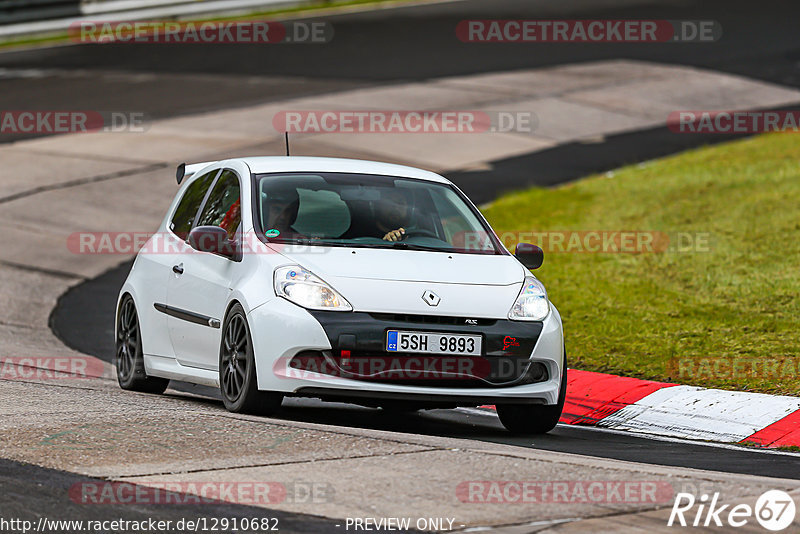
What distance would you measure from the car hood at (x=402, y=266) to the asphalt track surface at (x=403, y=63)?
8.02 m

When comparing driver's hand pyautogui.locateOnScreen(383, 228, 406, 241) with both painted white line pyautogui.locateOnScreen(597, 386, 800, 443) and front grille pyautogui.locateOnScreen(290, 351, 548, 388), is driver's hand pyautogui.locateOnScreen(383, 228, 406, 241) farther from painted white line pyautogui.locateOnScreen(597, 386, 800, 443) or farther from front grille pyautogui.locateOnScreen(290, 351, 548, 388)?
painted white line pyautogui.locateOnScreen(597, 386, 800, 443)

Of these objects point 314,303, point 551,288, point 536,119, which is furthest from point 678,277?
point 536,119

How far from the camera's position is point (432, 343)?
7.69m

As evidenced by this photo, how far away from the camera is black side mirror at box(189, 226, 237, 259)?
829cm

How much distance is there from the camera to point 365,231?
8.53 m

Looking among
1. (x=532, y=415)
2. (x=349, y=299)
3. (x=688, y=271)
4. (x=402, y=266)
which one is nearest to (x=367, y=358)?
(x=349, y=299)

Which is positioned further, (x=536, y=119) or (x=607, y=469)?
(x=536, y=119)

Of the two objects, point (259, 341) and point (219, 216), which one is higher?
point (219, 216)

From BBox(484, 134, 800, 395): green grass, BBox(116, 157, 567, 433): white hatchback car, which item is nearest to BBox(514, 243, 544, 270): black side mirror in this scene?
BBox(116, 157, 567, 433): white hatchback car

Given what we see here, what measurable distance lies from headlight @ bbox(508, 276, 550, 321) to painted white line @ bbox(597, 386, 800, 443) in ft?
4.20

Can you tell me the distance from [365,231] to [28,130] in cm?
1676

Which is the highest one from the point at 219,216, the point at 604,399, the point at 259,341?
the point at 219,216

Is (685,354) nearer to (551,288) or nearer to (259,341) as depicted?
(551,288)

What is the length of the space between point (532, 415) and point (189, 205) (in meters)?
2.86
